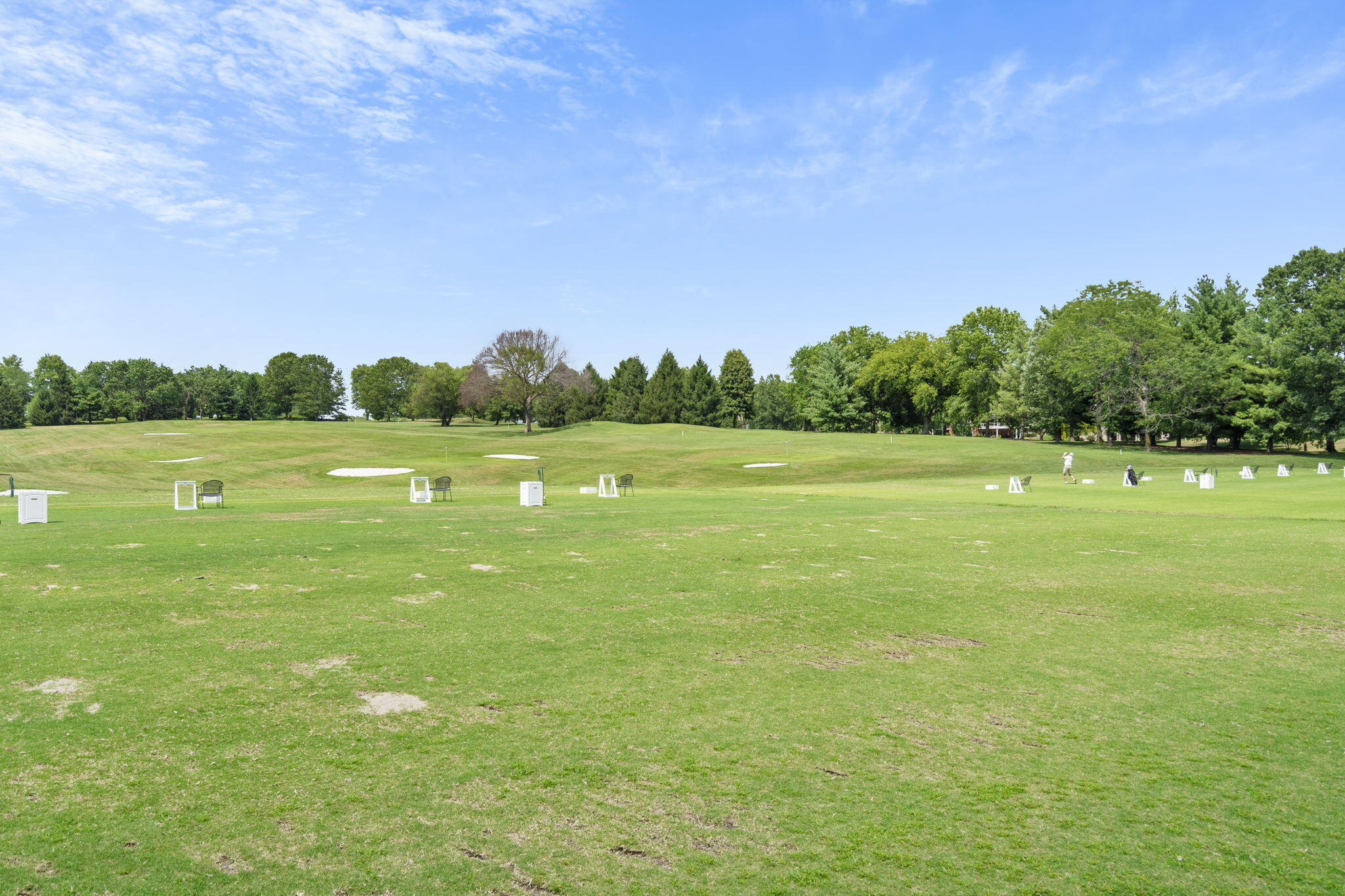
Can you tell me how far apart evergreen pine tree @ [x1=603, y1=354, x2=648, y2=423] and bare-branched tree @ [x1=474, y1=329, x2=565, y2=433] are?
27487mm

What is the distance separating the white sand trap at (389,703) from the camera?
22.8 feet

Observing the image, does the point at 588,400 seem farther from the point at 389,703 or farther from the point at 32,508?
the point at 389,703

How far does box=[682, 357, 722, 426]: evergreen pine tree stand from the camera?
13050 centimetres

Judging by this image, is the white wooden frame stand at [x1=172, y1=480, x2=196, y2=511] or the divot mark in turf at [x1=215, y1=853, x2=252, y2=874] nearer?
the divot mark in turf at [x1=215, y1=853, x2=252, y2=874]

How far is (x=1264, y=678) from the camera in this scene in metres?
8.38

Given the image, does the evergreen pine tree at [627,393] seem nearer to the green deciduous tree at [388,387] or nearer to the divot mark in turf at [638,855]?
the green deciduous tree at [388,387]

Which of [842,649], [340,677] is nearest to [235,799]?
[340,677]

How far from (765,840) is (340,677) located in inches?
191

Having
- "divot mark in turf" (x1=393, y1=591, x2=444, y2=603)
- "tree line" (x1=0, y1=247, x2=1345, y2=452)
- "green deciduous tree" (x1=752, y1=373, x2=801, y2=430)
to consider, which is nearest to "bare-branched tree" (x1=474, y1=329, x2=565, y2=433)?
"tree line" (x1=0, y1=247, x2=1345, y2=452)

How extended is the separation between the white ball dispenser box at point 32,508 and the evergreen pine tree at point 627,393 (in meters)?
108

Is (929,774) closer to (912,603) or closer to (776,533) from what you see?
(912,603)

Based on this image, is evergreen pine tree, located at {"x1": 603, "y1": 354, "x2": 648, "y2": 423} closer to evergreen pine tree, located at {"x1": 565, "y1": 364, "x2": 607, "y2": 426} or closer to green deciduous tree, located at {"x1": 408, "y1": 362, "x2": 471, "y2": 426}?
evergreen pine tree, located at {"x1": 565, "y1": 364, "x2": 607, "y2": 426}

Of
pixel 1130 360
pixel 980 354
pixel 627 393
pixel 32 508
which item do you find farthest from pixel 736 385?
pixel 32 508

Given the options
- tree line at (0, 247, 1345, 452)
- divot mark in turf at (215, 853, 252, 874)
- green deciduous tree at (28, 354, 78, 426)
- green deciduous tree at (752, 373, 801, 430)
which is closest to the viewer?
divot mark in turf at (215, 853, 252, 874)
